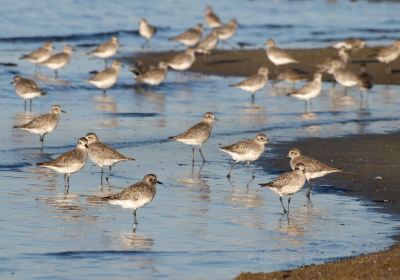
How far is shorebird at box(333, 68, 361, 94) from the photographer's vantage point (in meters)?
26.3

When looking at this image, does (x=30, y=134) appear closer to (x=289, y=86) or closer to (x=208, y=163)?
(x=208, y=163)

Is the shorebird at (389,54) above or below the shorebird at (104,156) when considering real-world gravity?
above

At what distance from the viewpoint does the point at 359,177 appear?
1606cm

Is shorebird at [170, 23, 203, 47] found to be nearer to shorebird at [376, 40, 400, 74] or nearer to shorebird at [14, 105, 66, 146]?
shorebird at [376, 40, 400, 74]

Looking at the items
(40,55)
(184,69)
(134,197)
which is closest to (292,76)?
(184,69)

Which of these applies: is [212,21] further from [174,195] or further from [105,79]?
[174,195]

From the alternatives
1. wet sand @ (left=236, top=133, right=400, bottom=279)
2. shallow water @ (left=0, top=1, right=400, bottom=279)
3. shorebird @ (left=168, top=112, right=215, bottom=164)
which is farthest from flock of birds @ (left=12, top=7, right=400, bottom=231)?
wet sand @ (left=236, top=133, right=400, bottom=279)

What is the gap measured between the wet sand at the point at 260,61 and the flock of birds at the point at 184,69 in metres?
0.38

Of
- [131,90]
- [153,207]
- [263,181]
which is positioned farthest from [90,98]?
[153,207]

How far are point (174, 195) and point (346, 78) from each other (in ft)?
42.3

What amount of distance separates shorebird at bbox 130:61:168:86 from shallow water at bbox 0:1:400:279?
0.27 m

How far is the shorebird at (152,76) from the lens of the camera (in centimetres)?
2678

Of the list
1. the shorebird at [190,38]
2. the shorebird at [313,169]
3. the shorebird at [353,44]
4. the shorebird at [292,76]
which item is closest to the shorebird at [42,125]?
the shorebird at [313,169]

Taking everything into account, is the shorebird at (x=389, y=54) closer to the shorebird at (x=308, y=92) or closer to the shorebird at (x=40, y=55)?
the shorebird at (x=308, y=92)
